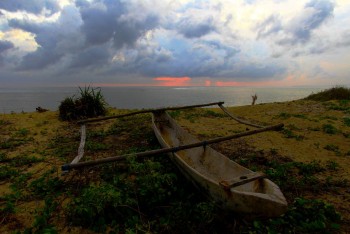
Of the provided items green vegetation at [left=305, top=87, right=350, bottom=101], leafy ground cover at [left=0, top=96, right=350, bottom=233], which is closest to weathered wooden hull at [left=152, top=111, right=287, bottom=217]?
leafy ground cover at [left=0, top=96, right=350, bottom=233]

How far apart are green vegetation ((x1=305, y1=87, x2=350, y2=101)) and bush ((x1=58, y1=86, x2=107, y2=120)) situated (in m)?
13.2

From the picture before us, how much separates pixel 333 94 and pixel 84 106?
585 inches

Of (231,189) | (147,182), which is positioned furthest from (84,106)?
(231,189)

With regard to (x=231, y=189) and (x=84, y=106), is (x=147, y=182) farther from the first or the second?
(x=84, y=106)

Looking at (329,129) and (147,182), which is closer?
(147,182)

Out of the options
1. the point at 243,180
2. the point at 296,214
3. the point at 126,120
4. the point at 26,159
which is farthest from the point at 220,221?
the point at 126,120

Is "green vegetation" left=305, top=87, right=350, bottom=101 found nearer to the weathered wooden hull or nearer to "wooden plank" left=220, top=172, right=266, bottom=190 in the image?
the weathered wooden hull

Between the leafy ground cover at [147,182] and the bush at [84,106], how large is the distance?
131cm

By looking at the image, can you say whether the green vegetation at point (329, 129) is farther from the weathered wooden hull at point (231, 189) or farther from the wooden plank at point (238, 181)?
the wooden plank at point (238, 181)

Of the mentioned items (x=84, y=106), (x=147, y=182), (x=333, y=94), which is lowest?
(x=147, y=182)

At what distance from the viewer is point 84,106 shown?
12.3 m

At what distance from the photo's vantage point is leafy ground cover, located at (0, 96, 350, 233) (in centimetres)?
380

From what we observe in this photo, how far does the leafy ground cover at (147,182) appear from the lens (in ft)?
12.5

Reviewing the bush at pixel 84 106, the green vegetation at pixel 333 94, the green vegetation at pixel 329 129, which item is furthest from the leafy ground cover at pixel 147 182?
the green vegetation at pixel 333 94
